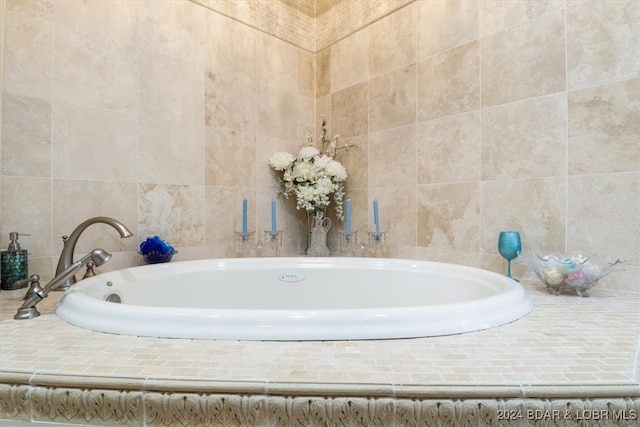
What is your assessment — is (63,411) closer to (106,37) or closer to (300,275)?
(300,275)

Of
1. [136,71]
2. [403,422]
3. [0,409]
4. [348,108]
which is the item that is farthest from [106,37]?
[403,422]

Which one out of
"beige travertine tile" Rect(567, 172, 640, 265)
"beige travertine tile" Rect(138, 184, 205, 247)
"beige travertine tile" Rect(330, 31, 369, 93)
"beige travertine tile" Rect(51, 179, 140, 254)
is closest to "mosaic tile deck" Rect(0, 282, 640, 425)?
"beige travertine tile" Rect(567, 172, 640, 265)

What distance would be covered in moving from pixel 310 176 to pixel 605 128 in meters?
1.28

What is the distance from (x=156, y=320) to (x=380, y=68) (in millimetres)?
1655

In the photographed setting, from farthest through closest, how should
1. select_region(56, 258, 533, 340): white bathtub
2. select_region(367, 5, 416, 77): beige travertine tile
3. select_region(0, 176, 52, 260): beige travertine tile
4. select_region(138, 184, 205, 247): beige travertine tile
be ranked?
select_region(367, 5, 416, 77): beige travertine tile
select_region(138, 184, 205, 247): beige travertine tile
select_region(0, 176, 52, 260): beige travertine tile
select_region(56, 258, 533, 340): white bathtub

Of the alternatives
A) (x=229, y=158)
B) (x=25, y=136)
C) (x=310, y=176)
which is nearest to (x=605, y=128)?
(x=310, y=176)

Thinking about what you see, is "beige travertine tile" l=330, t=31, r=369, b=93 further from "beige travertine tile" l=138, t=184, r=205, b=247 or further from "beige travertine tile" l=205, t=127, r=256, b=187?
"beige travertine tile" l=138, t=184, r=205, b=247

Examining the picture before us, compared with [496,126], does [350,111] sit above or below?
above

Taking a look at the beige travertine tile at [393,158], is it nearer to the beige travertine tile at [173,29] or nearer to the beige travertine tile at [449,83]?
the beige travertine tile at [449,83]

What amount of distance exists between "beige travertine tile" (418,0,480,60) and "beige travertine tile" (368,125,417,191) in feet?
1.26

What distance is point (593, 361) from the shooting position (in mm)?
563

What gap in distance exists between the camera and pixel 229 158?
1804 millimetres

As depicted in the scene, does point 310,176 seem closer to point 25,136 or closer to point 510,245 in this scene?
point 510,245

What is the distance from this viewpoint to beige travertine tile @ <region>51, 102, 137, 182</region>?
4.32ft
